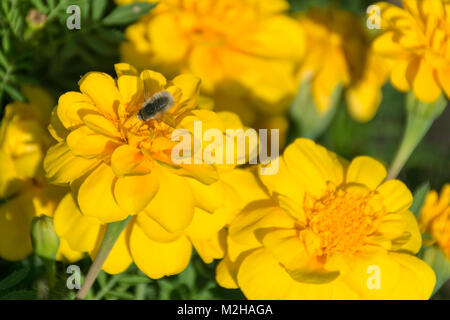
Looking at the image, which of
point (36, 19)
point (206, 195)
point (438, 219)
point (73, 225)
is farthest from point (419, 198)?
point (36, 19)

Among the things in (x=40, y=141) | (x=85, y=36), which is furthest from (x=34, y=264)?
(x=85, y=36)

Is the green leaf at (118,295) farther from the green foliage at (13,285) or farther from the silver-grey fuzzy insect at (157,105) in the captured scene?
the silver-grey fuzzy insect at (157,105)

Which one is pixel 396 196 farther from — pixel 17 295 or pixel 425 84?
pixel 17 295

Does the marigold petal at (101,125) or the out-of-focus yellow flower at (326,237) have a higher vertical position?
the marigold petal at (101,125)

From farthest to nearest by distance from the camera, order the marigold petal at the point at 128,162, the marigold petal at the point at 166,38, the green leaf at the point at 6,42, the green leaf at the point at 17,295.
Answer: the marigold petal at the point at 166,38, the green leaf at the point at 6,42, the green leaf at the point at 17,295, the marigold petal at the point at 128,162

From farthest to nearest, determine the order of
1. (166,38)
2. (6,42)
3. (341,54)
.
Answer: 1. (341,54)
2. (166,38)
3. (6,42)

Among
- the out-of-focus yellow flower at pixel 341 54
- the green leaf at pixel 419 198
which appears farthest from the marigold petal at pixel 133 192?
the out-of-focus yellow flower at pixel 341 54
